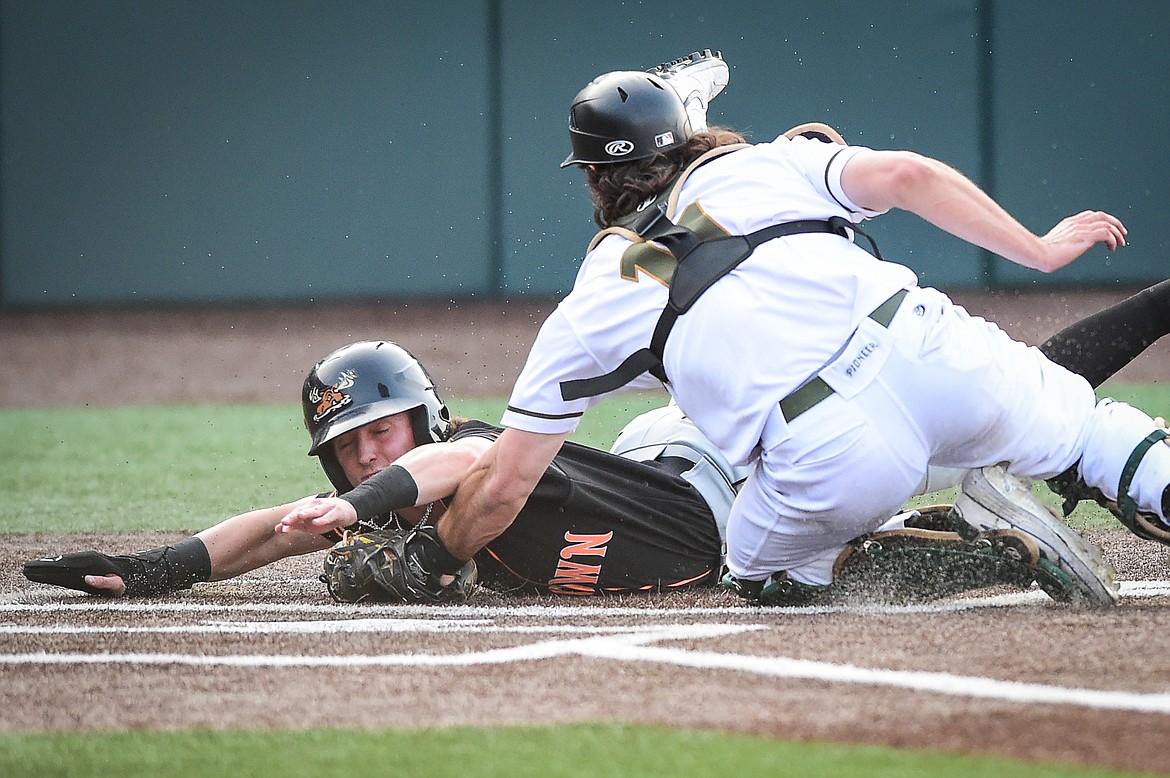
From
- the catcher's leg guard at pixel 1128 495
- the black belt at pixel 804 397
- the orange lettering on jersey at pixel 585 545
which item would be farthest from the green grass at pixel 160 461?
the catcher's leg guard at pixel 1128 495

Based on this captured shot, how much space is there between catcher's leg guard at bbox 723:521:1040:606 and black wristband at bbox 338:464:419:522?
0.86 meters

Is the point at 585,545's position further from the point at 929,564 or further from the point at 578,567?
the point at 929,564

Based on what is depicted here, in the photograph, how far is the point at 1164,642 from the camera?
10.2ft

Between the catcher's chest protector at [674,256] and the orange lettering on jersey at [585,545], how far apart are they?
669 mm

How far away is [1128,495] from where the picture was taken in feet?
12.1

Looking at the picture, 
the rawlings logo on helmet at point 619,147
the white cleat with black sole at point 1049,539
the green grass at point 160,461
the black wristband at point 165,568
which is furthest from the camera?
the green grass at point 160,461

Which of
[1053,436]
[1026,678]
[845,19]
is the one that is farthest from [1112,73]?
[1026,678]

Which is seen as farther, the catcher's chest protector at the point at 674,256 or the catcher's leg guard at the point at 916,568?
the catcher's leg guard at the point at 916,568

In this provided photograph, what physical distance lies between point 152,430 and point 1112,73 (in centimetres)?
966

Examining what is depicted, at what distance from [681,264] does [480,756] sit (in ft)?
4.77

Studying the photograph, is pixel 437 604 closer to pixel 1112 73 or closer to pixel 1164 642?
pixel 1164 642

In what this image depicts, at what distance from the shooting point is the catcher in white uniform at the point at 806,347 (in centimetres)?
348

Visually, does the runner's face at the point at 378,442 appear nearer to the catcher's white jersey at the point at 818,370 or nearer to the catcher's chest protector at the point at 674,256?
the catcher's white jersey at the point at 818,370

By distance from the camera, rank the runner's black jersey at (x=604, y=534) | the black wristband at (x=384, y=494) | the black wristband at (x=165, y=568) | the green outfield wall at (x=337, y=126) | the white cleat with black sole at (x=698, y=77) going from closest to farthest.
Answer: the black wristband at (x=384, y=494)
the runner's black jersey at (x=604, y=534)
the black wristband at (x=165, y=568)
the white cleat with black sole at (x=698, y=77)
the green outfield wall at (x=337, y=126)
